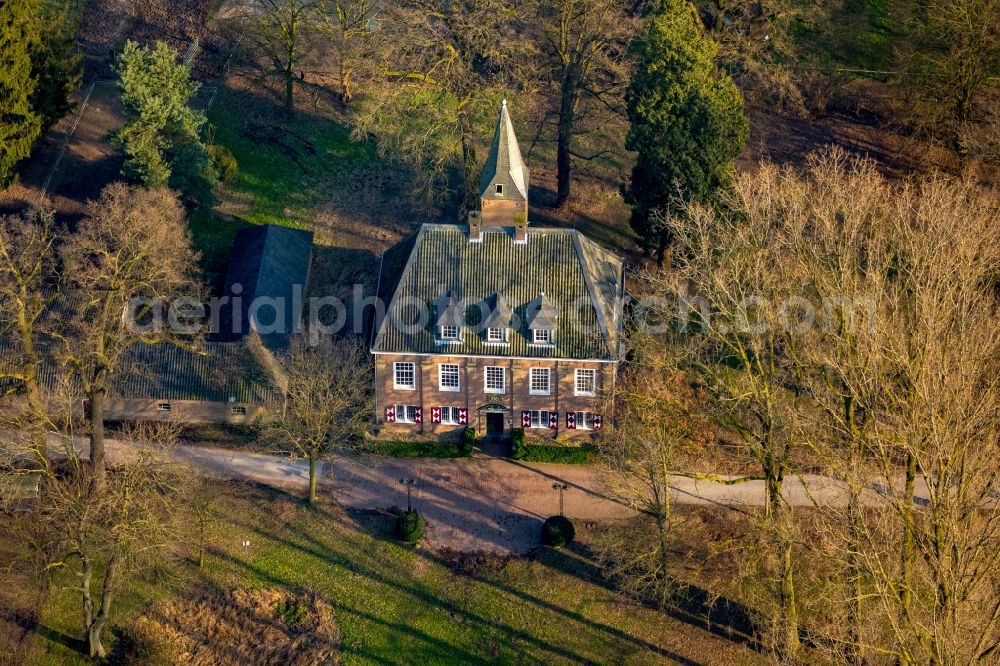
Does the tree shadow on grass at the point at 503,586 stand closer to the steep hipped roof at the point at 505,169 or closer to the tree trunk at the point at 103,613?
the tree trunk at the point at 103,613

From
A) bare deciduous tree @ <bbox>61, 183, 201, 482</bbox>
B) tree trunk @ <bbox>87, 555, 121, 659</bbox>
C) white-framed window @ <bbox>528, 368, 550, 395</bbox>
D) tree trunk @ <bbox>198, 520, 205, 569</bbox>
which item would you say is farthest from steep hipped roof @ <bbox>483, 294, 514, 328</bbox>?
tree trunk @ <bbox>87, 555, 121, 659</bbox>

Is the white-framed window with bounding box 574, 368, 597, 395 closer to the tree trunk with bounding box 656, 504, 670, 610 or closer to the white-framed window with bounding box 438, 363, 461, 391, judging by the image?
the white-framed window with bounding box 438, 363, 461, 391

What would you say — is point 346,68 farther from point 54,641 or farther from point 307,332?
point 54,641

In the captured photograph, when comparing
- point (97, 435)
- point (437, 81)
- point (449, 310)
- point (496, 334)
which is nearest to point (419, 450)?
point (496, 334)

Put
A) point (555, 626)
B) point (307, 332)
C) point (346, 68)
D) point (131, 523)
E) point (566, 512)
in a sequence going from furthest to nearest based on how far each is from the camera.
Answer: point (346, 68) < point (307, 332) < point (566, 512) < point (555, 626) < point (131, 523)

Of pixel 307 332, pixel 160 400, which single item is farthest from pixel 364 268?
pixel 160 400
